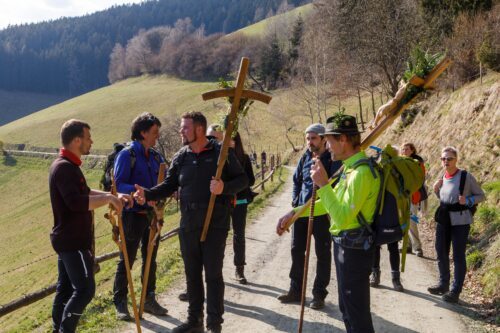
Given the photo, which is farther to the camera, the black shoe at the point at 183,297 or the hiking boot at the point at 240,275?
the hiking boot at the point at 240,275

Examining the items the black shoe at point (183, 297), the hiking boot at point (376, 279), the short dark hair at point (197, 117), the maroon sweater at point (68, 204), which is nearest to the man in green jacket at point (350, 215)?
the short dark hair at point (197, 117)

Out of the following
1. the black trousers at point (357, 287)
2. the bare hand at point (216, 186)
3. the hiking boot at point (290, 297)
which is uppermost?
the bare hand at point (216, 186)

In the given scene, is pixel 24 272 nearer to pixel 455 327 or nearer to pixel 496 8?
pixel 455 327

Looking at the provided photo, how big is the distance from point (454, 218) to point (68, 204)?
528cm

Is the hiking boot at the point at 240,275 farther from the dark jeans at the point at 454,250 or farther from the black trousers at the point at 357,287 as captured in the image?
the black trousers at the point at 357,287

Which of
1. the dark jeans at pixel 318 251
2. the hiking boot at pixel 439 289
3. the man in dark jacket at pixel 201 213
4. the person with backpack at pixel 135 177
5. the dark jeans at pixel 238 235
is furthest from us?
the dark jeans at pixel 238 235

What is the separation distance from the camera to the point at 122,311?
19.6 ft

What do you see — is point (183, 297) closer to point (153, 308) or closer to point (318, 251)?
point (153, 308)

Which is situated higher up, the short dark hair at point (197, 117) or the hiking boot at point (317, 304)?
the short dark hair at point (197, 117)

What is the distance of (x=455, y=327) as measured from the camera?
5867mm

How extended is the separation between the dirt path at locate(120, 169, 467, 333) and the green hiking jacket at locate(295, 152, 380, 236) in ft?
7.54

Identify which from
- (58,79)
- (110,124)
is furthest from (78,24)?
(110,124)

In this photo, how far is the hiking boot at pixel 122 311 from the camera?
5.91 metres

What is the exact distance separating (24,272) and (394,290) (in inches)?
677
